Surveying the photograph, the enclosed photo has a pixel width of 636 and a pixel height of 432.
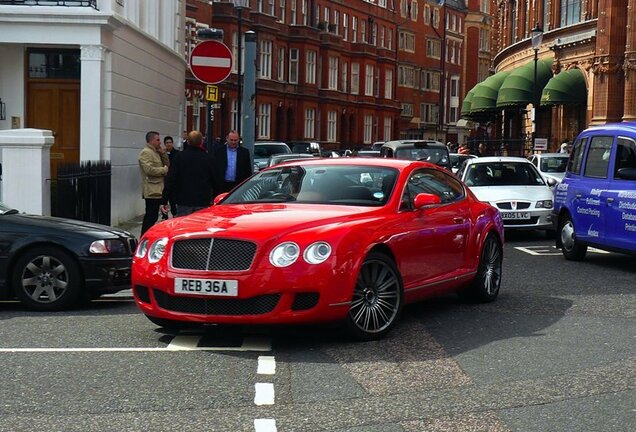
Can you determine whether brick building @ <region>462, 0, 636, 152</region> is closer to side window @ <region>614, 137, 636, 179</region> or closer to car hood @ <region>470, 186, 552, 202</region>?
car hood @ <region>470, 186, 552, 202</region>

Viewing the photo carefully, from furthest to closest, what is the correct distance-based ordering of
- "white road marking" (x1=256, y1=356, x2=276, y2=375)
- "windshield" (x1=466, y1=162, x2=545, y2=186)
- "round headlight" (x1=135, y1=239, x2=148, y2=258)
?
"windshield" (x1=466, y1=162, x2=545, y2=186), "round headlight" (x1=135, y1=239, x2=148, y2=258), "white road marking" (x1=256, y1=356, x2=276, y2=375)

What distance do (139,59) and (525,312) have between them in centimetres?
1690

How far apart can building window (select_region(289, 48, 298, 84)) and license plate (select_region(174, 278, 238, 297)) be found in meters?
65.0

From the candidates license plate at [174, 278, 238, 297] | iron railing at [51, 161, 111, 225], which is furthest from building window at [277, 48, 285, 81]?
license plate at [174, 278, 238, 297]

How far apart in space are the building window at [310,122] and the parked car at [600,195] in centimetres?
5894

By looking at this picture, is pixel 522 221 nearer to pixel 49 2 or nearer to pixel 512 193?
pixel 512 193

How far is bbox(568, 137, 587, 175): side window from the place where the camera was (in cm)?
1562

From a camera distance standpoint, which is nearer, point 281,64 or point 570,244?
point 570,244

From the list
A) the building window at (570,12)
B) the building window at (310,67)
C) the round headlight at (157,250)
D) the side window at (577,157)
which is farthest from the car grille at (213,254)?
the building window at (310,67)

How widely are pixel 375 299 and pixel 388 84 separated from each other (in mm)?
83091

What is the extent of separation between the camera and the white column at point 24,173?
16.2m

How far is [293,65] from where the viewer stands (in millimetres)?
73125

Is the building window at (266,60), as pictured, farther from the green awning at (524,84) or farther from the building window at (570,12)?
the building window at (570,12)

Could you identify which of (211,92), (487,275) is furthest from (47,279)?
(211,92)
